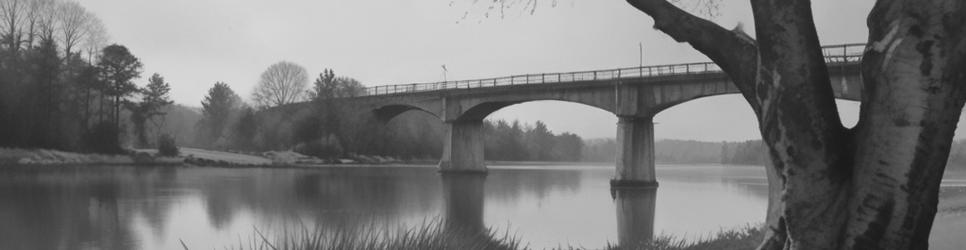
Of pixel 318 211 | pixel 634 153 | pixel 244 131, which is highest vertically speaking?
pixel 244 131

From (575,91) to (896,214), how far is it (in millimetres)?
46303

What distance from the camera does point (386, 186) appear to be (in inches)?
1511

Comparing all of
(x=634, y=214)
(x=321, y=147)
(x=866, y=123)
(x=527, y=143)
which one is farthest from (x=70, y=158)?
(x=527, y=143)

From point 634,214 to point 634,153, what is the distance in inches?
732

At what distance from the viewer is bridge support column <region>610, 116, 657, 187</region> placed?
4428cm

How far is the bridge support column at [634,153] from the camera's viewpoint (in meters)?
44.3

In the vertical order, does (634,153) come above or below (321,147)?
below

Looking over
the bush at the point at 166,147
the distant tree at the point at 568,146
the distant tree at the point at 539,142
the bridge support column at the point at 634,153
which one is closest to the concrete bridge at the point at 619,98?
the bridge support column at the point at 634,153

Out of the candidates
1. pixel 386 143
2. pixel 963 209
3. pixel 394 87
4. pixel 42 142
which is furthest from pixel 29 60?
pixel 963 209

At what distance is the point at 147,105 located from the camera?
68.7 metres

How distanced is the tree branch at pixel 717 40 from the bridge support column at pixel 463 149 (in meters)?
53.7

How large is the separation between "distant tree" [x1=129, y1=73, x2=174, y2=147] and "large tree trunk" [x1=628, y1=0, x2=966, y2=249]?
228ft

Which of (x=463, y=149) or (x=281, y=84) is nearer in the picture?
(x=463, y=149)

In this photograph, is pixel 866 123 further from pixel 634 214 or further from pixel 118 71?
pixel 118 71
